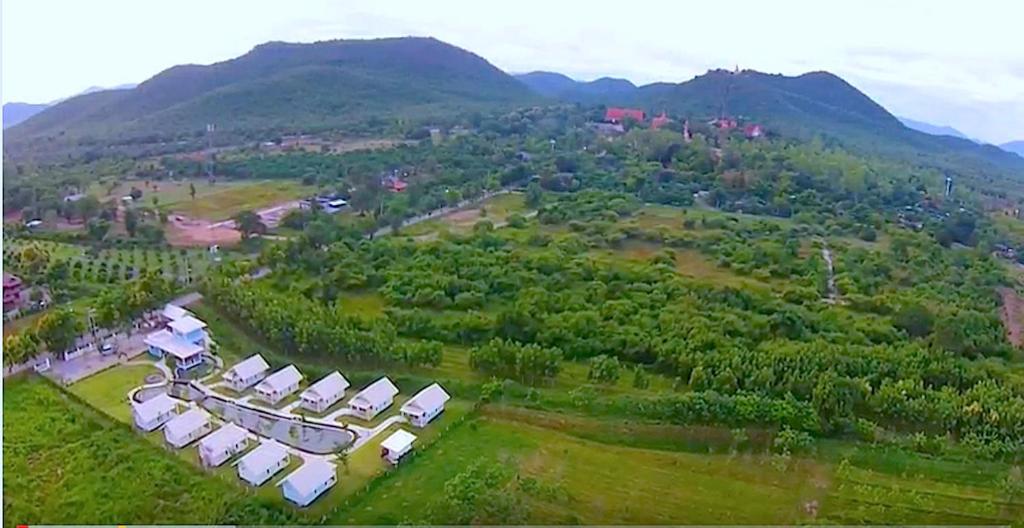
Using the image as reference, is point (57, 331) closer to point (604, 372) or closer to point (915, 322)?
point (604, 372)

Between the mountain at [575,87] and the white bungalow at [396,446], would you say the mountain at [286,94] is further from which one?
the white bungalow at [396,446]

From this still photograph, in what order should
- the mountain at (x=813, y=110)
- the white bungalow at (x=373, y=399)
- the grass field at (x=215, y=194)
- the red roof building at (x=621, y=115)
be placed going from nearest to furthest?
1. the white bungalow at (x=373, y=399)
2. the grass field at (x=215, y=194)
3. the red roof building at (x=621, y=115)
4. the mountain at (x=813, y=110)

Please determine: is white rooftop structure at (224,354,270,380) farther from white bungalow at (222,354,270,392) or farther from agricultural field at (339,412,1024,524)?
agricultural field at (339,412,1024,524)

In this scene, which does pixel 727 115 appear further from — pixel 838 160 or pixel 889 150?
pixel 838 160

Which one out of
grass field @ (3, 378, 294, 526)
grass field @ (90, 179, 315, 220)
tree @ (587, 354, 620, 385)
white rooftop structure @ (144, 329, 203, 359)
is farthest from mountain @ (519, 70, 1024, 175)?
grass field @ (3, 378, 294, 526)

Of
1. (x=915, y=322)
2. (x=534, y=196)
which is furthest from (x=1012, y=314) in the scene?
(x=534, y=196)

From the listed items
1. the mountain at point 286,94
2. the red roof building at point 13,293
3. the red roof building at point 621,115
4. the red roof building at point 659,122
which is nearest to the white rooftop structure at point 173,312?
the red roof building at point 13,293

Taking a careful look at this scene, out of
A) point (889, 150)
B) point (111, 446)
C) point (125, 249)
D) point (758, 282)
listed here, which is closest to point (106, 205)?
point (125, 249)
